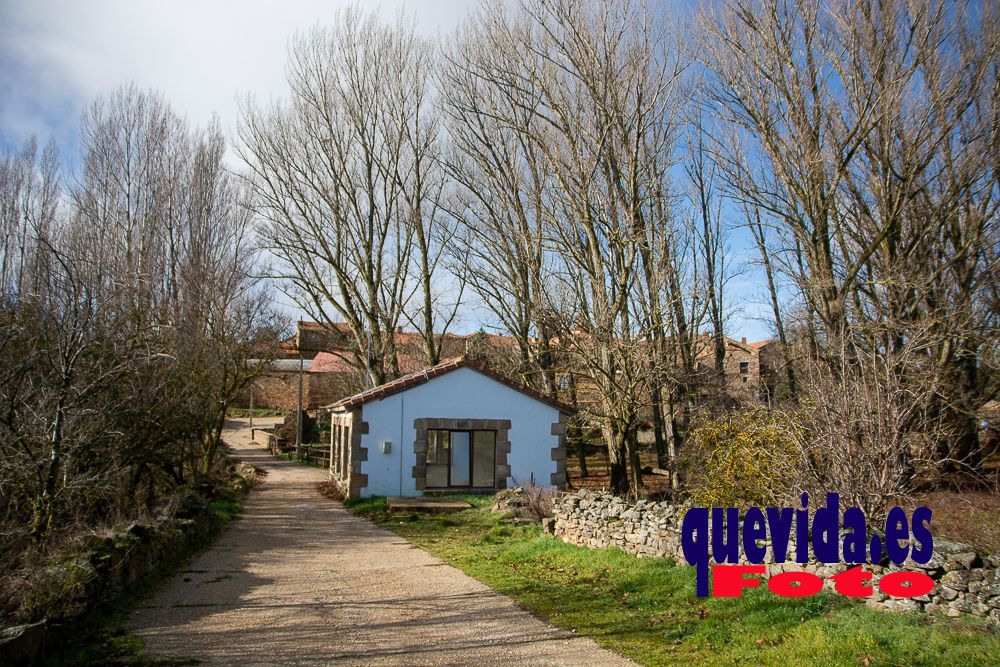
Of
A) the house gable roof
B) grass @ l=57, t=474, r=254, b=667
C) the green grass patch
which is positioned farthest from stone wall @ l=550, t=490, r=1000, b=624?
the green grass patch

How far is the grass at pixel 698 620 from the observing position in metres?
5.05

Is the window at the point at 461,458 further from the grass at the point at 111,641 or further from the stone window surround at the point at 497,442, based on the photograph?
the grass at the point at 111,641

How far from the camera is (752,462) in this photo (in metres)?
8.41

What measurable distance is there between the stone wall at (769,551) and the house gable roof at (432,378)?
6071mm

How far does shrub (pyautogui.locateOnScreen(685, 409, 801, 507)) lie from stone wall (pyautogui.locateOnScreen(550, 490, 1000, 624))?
0.61 m

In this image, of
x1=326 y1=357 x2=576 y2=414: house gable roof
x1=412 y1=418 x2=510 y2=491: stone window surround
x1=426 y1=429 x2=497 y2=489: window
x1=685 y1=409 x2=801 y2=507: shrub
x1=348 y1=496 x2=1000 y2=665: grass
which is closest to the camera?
x1=348 y1=496 x2=1000 y2=665: grass

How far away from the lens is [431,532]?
1245cm

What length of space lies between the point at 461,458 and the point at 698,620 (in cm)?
1283

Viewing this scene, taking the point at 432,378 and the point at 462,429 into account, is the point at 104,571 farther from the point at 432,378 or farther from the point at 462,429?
the point at 462,429

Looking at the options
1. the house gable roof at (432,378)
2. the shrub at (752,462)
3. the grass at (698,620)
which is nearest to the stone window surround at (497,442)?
the house gable roof at (432,378)

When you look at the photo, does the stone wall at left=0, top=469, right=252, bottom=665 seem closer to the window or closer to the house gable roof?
the house gable roof

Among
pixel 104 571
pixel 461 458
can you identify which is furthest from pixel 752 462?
pixel 461 458

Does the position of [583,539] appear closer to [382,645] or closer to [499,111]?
[382,645]

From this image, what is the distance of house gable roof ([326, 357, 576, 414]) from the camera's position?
16.5 meters
